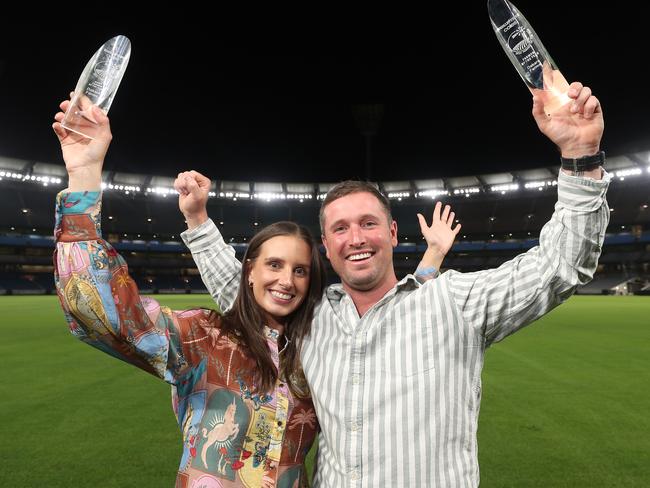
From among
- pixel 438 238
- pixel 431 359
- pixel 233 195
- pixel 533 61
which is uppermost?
pixel 233 195

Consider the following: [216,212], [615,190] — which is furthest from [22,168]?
[615,190]

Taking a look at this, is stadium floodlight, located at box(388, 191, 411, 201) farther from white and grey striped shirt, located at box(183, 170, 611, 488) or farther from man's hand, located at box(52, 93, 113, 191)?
man's hand, located at box(52, 93, 113, 191)

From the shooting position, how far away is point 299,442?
5.56 ft

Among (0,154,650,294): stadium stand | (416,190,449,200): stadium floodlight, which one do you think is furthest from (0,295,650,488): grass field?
(416,190,449,200): stadium floodlight

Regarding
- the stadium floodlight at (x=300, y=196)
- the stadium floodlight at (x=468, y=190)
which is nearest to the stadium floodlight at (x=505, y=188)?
the stadium floodlight at (x=468, y=190)

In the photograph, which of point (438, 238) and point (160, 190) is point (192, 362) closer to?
point (438, 238)

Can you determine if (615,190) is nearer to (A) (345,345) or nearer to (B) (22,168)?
(A) (345,345)

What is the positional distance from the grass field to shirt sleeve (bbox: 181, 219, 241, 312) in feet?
6.12

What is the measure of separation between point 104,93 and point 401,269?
60.2 metres

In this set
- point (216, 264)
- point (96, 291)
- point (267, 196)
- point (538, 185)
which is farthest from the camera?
point (267, 196)

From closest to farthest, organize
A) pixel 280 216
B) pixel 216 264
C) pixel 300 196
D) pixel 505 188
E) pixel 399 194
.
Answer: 1. pixel 216 264
2. pixel 505 188
3. pixel 399 194
4. pixel 300 196
5. pixel 280 216

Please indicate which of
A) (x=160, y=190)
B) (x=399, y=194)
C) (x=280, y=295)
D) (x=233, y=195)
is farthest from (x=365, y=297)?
(x=160, y=190)

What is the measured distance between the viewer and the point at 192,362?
1.58 m

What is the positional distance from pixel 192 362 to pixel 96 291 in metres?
0.48
